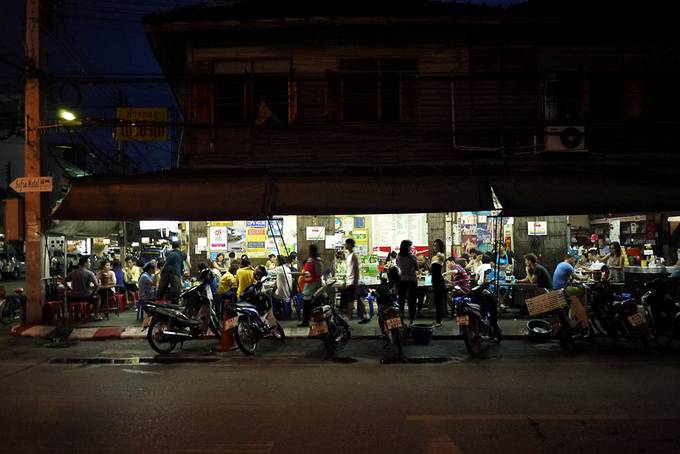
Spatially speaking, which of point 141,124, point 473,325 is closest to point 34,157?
point 141,124

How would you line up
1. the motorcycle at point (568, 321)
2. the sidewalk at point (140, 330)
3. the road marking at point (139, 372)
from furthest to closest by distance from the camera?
the sidewalk at point (140, 330) → the motorcycle at point (568, 321) → the road marking at point (139, 372)

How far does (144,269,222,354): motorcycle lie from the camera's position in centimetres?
944

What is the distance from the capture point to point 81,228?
13039 mm

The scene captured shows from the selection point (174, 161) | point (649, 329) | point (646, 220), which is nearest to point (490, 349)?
point (649, 329)

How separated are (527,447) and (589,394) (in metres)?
2.27

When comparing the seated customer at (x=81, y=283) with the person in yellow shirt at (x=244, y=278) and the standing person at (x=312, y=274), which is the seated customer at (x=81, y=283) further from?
the standing person at (x=312, y=274)

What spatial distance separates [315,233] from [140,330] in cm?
576

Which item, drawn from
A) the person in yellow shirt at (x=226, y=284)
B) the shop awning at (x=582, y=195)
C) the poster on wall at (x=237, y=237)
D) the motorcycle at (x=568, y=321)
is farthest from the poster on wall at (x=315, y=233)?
the motorcycle at (x=568, y=321)

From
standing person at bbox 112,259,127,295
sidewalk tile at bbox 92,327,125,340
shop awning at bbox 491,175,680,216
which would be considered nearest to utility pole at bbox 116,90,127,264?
standing person at bbox 112,259,127,295

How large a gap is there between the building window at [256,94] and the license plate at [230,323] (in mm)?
6256

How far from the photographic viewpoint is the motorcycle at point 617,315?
8.96 m

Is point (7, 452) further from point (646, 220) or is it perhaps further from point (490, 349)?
point (646, 220)

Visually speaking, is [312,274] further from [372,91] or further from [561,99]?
[561,99]

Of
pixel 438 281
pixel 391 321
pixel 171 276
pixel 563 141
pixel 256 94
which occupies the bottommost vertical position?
pixel 391 321
